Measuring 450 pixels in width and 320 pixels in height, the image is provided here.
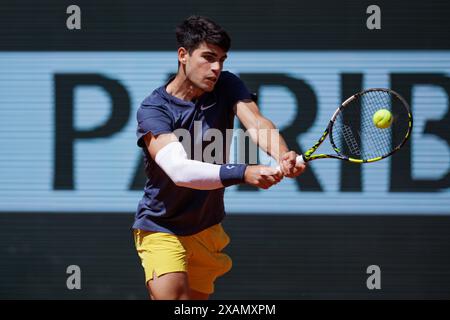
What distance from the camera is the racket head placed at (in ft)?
21.1

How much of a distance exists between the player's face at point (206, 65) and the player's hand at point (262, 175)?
1.97 ft

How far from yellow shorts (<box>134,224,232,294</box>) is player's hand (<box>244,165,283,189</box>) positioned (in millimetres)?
672

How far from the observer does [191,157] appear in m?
4.77

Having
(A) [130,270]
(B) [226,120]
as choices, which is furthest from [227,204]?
(B) [226,120]

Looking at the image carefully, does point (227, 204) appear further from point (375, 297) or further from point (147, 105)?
point (147, 105)

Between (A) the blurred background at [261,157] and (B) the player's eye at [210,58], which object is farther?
(A) the blurred background at [261,157]

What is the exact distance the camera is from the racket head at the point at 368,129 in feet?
21.1
